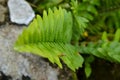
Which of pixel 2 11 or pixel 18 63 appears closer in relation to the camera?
pixel 18 63

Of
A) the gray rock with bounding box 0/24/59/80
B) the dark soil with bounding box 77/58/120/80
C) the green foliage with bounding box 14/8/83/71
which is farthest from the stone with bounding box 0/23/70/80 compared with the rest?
the dark soil with bounding box 77/58/120/80

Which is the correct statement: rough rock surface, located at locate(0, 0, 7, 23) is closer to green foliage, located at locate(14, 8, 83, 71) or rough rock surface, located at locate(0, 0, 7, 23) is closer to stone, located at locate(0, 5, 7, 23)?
stone, located at locate(0, 5, 7, 23)

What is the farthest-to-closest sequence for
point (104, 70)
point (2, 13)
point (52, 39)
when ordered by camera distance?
point (104, 70) → point (2, 13) → point (52, 39)

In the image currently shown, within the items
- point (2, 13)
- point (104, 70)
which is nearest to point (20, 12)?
point (2, 13)

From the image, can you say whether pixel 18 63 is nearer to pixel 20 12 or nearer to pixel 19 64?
pixel 19 64

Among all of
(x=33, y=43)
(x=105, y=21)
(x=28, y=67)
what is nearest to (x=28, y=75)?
(x=28, y=67)

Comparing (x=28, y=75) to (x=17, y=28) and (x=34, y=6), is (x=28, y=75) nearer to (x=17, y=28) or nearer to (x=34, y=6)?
(x=17, y=28)

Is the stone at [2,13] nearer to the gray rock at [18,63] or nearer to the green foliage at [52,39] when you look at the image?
the gray rock at [18,63]
